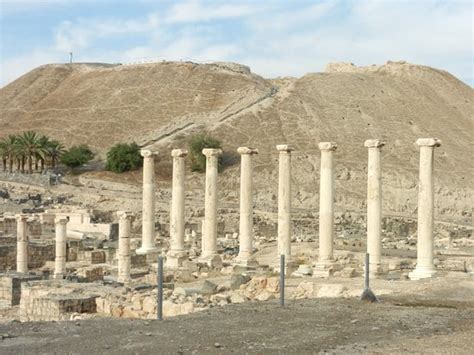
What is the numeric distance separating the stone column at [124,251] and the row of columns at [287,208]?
3.67 metres

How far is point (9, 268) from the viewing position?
112ft

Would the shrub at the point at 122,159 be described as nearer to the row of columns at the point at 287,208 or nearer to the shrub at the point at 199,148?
the shrub at the point at 199,148

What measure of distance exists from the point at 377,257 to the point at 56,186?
44.6 metres

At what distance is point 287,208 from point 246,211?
1.82 m

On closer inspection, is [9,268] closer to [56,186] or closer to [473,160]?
[56,186]

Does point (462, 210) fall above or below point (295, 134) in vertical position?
below

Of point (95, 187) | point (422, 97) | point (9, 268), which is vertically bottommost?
point (9, 268)

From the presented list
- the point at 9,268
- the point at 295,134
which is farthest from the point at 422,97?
the point at 9,268

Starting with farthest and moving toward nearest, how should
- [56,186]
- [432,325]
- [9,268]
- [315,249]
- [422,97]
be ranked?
1. [422,97]
2. [56,186]
3. [315,249]
4. [9,268]
5. [432,325]

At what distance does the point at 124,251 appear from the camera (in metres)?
28.8

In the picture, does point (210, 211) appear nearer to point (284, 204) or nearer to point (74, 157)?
point (284, 204)

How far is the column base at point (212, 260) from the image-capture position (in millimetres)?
31312

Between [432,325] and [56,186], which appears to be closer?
[432,325]

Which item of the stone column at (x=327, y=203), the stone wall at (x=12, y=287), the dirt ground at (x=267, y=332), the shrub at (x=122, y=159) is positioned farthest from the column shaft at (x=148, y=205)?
the shrub at (x=122, y=159)
